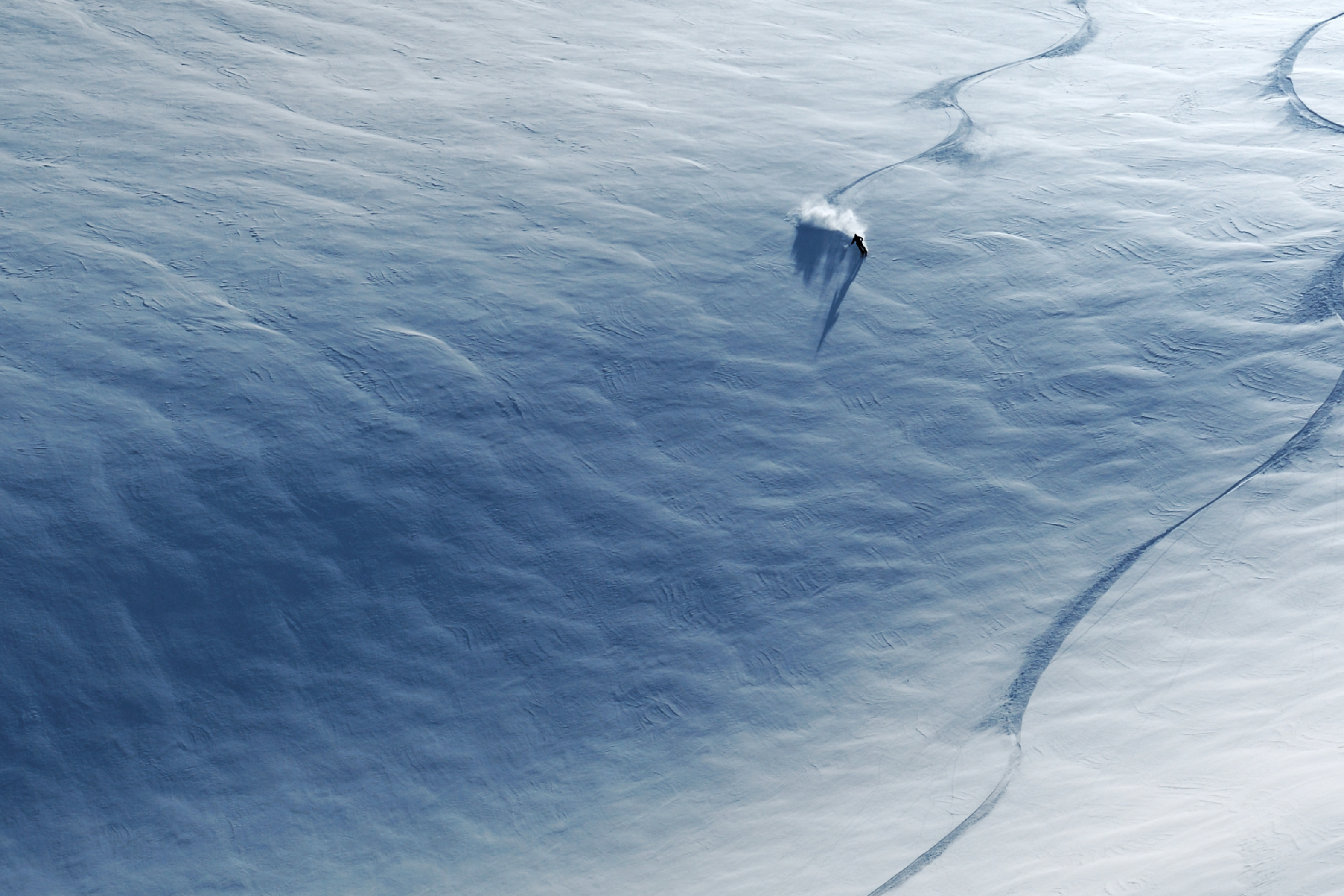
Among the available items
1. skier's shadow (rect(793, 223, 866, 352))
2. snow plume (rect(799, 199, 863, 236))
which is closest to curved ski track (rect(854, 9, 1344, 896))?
snow plume (rect(799, 199, 863, 236))

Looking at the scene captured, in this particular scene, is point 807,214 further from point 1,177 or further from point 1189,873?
point 1,177

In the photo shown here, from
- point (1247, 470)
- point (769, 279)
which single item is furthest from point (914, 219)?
point (1247, 470)

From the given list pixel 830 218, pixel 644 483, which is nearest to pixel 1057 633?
pixel 644 483

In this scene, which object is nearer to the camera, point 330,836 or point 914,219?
point 330,836

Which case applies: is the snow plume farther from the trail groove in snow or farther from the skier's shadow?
the trail groove in snow

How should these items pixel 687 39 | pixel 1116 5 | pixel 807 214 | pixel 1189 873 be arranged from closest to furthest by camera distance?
pixel 1189 873 → pixel 807 214 → pixel 687 39 → pixel 1116 5

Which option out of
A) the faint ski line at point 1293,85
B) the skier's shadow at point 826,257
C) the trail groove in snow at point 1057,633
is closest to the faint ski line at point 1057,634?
the trail groove in snow at point 1057,633
